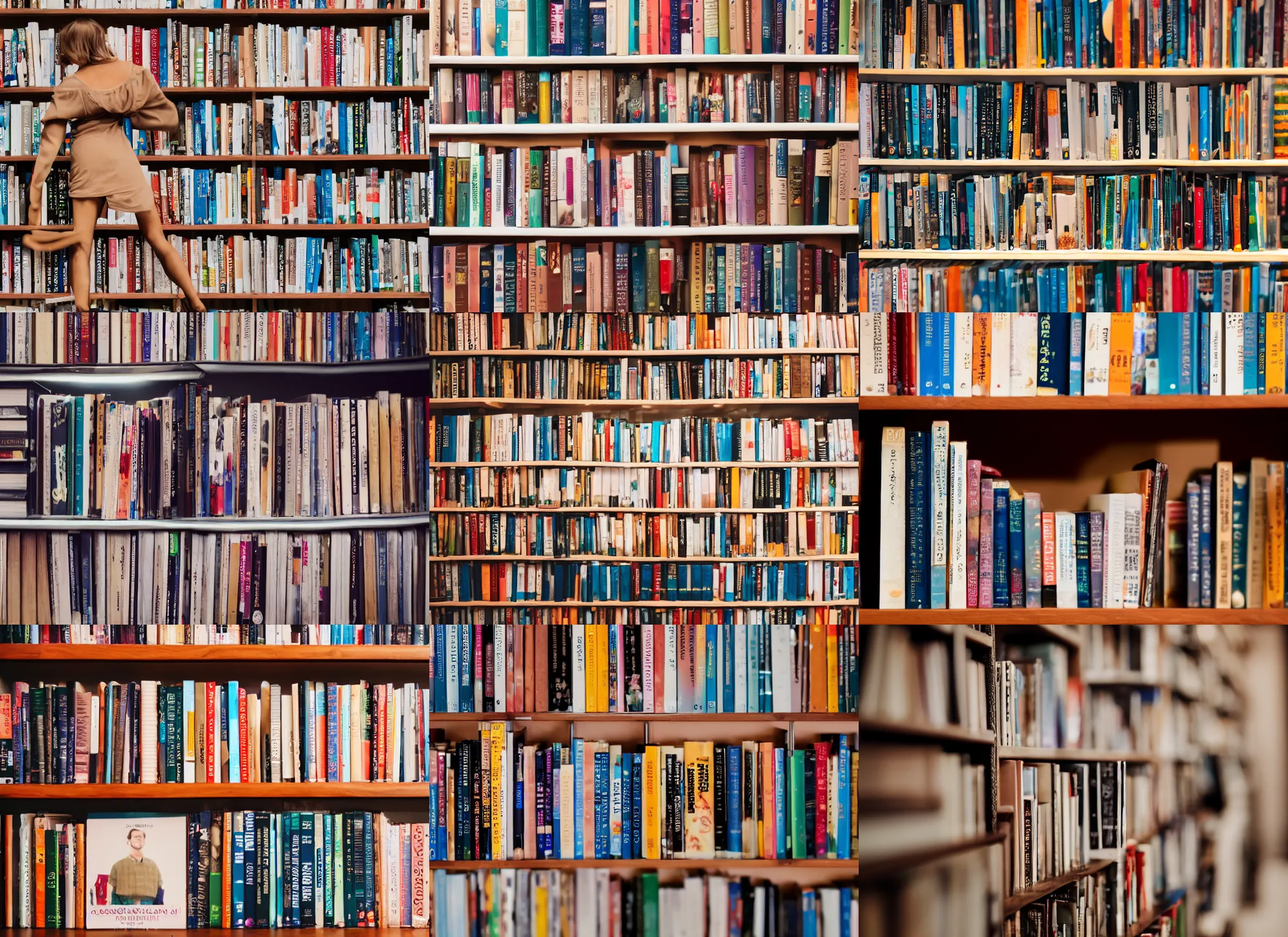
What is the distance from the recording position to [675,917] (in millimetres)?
1770

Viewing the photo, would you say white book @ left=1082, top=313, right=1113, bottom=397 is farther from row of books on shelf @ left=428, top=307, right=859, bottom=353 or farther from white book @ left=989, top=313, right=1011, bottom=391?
row of books on shelf @ left=428, top=307, right=859, bottom=353

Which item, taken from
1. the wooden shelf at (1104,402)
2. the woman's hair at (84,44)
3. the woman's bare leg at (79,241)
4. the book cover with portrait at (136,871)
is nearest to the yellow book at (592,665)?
the wooden shelf at (1104,402)

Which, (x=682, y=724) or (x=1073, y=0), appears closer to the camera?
(x=682, y=724)

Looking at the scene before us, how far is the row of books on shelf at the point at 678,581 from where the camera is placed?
1776 millimetres

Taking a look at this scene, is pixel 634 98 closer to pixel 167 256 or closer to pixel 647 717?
pixel 167 256

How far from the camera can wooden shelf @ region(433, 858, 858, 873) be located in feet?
5.81

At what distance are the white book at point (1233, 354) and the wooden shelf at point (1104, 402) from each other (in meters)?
0.03

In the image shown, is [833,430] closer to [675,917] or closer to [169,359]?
[675,917]

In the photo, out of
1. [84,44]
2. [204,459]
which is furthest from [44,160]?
[204,459]

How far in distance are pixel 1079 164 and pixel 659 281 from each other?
3.07 ft

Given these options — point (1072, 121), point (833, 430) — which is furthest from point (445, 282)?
point (1072, 121)

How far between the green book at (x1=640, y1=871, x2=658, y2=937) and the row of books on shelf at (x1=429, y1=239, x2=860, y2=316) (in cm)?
102

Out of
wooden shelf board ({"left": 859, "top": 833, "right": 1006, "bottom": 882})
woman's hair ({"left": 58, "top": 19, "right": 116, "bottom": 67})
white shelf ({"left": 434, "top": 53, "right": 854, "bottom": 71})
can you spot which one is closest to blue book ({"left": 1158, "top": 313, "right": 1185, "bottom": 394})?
white shelf ({"left": 434, "top": 53, "right": 854, "bottom": 71})

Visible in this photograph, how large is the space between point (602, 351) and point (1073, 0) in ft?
3.87
